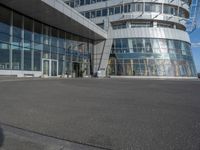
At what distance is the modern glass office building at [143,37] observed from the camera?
38562 mm

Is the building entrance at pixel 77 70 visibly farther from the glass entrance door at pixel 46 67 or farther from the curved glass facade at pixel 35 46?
the glass entrance door at pixel 46 67

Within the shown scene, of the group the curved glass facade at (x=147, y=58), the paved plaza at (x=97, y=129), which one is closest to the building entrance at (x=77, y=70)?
the curved glass facade at (x=147, y=58)

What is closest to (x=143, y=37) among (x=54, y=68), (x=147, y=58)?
(x=147, y=58)

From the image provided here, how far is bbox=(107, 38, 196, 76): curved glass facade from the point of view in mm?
38219

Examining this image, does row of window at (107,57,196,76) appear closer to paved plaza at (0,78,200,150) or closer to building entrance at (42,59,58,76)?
building entrance at (42,59,58,76)

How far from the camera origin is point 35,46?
27.2m

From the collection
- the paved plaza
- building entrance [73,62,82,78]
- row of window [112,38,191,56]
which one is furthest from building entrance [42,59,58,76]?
the paved plaza

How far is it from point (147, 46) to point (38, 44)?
759 inches

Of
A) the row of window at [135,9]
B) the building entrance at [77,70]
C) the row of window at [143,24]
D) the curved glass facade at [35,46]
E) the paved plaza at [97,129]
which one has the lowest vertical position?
the paved plaza at [97,129]

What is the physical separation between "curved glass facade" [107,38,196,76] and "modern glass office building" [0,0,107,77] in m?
4.91

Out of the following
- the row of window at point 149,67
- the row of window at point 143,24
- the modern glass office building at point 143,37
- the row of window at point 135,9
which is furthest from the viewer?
the row of window at point 143,24

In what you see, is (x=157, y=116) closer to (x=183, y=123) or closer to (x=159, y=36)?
(x=183, y=123)

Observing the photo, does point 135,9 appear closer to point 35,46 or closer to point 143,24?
point 143,24

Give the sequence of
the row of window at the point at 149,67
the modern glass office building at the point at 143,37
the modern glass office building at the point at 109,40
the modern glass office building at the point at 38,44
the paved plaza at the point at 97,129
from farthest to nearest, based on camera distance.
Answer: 1. the modern glass office building at the point at 143,37
2. the row of window at the point at 149,67
3. the modern glass office building at the point at 109,40
4. the modern glass office building at the point at 38,44
5. the paved plaza at the point at 97,129
